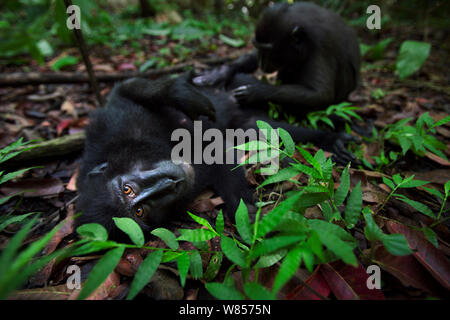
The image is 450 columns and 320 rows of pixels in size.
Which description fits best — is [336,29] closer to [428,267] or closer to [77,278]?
[428,267]

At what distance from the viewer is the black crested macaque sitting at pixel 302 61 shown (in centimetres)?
346

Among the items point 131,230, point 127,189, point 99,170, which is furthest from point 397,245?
point 99,170

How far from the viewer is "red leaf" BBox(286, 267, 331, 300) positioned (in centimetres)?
132

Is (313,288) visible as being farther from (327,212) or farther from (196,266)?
(196,266)

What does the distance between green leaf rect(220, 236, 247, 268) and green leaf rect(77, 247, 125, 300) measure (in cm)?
54

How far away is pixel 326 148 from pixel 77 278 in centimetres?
285

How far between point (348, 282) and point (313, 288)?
0.65ft

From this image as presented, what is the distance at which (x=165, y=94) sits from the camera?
2787mm

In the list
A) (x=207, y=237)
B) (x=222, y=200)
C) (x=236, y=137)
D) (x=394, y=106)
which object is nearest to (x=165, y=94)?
(x=236, y=137)

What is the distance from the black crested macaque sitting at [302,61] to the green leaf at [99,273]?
283cm

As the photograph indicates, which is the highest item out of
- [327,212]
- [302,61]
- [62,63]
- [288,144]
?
[62,63]

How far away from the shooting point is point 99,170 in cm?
238

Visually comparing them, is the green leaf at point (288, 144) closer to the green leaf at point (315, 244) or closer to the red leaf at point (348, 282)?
the green leaf at point (315, 244)

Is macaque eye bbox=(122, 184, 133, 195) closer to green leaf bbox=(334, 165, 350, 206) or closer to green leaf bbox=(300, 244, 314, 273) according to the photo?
green leaf bbox=(300, 244, 314, 273)
